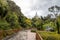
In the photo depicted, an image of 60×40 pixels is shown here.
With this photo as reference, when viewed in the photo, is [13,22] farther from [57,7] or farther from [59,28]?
[57,7]

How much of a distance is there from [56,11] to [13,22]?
33.5 metres

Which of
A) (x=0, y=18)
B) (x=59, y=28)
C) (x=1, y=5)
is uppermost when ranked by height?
(x=1, y=5)

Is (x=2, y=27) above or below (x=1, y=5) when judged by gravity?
below

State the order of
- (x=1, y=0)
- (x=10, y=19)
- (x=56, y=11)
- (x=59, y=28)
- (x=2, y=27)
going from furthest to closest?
(x=56, y=11), (x=10, y=19), (x=59, y=28), (x=1, y=0), (x=2, y=27)

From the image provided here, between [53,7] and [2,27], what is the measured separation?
52.0m

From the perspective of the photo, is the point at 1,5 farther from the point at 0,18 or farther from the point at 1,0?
the point at 0,18

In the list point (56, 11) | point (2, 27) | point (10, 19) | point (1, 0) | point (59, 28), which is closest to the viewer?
point (2, 27)

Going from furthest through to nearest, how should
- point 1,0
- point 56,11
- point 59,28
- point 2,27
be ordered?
point 56,11, point 59,28, point 1,0, point 2,27

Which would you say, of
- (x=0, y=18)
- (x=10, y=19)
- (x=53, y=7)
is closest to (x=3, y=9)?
(x=0, y=18)

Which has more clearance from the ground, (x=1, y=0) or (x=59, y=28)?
(x=1, y=0)

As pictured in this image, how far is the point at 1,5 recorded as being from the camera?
41.7 metres

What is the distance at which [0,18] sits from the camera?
150 ft

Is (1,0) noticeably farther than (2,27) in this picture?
Yes

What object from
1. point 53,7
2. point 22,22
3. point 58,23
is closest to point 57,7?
point 53,7
